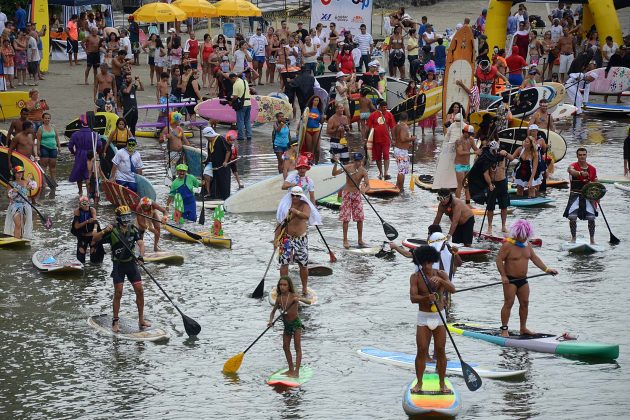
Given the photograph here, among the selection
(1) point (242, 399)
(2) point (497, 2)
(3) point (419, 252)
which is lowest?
(1) point (242, 399)

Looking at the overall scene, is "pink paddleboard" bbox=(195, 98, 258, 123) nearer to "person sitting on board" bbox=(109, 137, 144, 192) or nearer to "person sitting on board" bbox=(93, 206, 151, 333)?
"person sitting on board" bbox=(109, 137, 144, 192)

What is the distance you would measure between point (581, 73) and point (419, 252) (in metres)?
21.6

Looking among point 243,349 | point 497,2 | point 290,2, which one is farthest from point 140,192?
point 290,2

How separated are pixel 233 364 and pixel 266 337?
4.11 ft

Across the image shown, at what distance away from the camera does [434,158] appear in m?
25.4

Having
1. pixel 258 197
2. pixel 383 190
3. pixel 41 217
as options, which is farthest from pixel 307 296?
pixel 383 190

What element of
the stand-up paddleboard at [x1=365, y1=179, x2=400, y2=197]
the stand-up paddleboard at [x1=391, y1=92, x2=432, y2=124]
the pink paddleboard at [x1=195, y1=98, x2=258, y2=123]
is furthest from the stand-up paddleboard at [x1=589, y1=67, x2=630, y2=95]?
the stand-up paddleboard at [x1=365, y1=179, x2=400, y2=197]

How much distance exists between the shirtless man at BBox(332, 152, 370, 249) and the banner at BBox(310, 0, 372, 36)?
59.5ft

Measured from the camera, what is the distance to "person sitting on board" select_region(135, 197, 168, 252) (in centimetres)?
1702

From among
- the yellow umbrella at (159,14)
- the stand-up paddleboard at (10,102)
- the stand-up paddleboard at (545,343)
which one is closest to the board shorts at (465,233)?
the stand-up paddleboard at (545,343)

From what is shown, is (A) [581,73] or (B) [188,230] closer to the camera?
(B) [188,230]

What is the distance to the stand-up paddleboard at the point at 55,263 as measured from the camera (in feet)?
54.2

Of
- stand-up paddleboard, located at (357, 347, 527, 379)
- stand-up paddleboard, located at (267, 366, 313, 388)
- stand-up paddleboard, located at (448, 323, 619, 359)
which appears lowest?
stand-up paddleboard, located at (267, 366, 313, 388)

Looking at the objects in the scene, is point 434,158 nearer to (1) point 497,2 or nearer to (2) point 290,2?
(1) point 497,2
